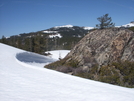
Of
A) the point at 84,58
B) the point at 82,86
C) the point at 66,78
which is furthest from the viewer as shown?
the point at 84,58

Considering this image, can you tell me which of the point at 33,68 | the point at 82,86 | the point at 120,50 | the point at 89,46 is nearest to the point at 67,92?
the point at 82,86

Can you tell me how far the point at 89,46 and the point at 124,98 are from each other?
21.8 ft

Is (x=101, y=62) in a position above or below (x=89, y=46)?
below

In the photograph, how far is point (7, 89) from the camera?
4.72 meters

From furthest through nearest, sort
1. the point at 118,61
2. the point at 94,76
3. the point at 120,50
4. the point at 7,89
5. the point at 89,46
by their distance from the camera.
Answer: the point at 89,46
the point at 120,50
the point at 118,61
the point at 94,76
the point at 7,89

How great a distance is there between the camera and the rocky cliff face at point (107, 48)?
28.9ft

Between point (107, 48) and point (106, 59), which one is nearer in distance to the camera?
point (106, 59)

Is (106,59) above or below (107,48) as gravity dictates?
below

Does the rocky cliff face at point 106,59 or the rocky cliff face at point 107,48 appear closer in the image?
the rocky cliff face at point 106,59

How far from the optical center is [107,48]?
9477mm

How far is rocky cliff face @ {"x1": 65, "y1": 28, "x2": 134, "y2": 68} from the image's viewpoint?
880cm

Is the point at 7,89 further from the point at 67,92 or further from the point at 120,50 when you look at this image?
the point at 120,50

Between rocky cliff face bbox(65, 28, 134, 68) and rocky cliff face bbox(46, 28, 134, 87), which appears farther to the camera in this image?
rocky cliff face bbox(65, 28, 134, 68)

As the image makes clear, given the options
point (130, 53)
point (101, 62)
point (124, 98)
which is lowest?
point (124, 98)
